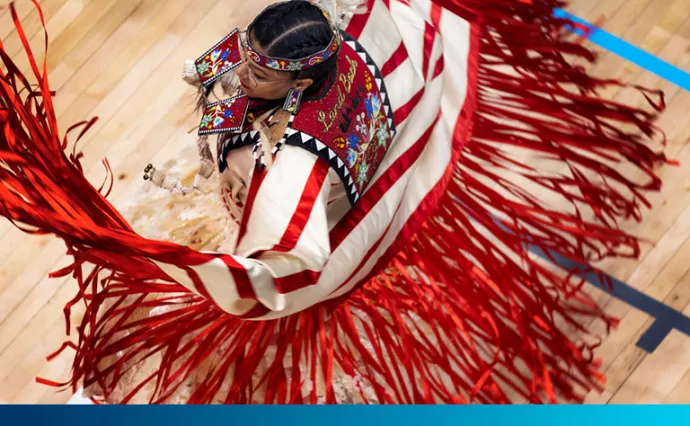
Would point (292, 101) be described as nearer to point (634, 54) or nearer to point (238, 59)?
point (238, 59)

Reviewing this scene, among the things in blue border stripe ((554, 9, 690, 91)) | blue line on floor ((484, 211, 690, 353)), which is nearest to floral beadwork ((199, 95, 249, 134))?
blue line on floor ((484, 211, 690, 353))

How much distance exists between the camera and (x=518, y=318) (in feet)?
4.41

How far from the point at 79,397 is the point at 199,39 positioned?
0.79 metres

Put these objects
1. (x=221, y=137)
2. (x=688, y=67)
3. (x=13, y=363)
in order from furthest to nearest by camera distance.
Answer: (x=688, y=67) → (x=13, y=363) → (x=221, y=137)

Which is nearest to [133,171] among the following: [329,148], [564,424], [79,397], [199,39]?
[199,39]

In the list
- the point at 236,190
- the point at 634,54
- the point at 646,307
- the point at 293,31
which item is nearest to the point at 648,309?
the point at 646,307

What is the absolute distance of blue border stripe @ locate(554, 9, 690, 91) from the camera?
185 centimetres

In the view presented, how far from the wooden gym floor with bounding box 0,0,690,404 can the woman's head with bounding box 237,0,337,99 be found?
2.24ft

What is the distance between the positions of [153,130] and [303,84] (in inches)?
33.7

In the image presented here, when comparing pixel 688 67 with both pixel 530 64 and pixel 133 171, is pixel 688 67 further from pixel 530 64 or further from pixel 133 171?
pixel 133 171

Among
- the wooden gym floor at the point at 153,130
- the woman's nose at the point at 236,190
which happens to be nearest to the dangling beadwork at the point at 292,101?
the woman's nose at the point at 236,190

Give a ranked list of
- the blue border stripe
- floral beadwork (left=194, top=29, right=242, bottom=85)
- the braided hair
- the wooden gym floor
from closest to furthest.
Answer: the braided hair → floral beadwork (left=194, top=29, right=242, bottom=85) → the wooden gym floor → the blue border stripe

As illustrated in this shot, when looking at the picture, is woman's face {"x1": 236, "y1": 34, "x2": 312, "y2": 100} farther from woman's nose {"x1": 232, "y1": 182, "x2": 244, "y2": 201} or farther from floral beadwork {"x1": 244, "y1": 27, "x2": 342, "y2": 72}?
woman's nose {"x1": 232, "y1": 182, "x2": 244, "y2": 201}

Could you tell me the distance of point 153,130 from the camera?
1766 mm
